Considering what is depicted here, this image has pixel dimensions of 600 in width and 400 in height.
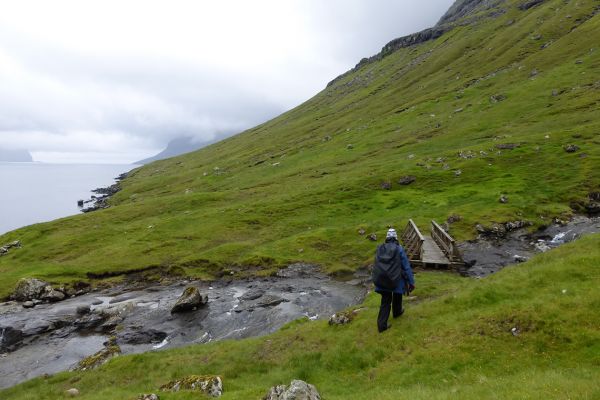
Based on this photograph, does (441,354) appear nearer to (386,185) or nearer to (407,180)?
(386,185)

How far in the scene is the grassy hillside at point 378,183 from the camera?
53.2m

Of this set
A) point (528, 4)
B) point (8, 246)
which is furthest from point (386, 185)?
point (528, 4)

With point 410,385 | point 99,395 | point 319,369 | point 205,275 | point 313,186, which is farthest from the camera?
point 313,186

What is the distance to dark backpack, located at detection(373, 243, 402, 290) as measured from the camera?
1828 centimetres

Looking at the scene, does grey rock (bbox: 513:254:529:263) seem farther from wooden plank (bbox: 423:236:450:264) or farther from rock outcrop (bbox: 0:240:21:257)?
rock outcrop (bbox: 0:240:21:257)

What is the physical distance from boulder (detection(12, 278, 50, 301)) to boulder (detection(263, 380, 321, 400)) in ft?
145

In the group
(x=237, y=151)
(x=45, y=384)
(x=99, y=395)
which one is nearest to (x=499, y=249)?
(x=99, y=395)

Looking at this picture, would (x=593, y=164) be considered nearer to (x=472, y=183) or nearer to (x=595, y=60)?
(x=472, y=183)

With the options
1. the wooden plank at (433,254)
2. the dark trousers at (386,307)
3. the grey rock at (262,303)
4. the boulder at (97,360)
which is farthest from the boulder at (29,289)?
the dark trousers at (386,307)

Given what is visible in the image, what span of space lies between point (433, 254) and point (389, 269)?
24.8 meters

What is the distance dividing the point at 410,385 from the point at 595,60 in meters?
118

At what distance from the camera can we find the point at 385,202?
64.4m

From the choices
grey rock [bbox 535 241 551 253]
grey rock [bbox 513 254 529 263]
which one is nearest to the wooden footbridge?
grey rock [bbox 513 254 529 263]

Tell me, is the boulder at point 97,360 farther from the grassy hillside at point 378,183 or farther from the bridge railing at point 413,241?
the bridge railing at point 413,241
